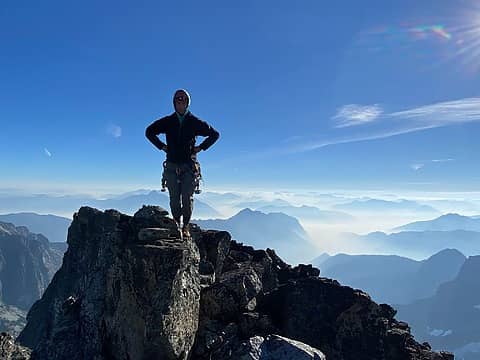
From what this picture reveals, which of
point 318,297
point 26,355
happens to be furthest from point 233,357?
point 26,355

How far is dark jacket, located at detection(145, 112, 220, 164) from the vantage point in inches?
870

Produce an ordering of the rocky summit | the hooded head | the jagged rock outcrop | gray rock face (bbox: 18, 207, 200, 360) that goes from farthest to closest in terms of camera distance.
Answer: the jagged rock outcrop < the hooded head < the rocky summit < gray rock face (bbox: 18, 207, 200, 360)

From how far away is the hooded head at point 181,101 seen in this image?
21.4 metres

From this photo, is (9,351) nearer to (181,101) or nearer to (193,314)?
(193,314)

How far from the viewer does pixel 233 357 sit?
720 inches

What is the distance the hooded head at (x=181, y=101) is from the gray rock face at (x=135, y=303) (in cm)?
609

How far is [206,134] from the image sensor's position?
22625 mm

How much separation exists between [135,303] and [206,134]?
32.6 feet

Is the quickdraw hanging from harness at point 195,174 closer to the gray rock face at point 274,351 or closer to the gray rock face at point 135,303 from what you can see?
the gray rock face at point 135,303

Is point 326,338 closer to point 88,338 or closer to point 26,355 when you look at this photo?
point 88,338

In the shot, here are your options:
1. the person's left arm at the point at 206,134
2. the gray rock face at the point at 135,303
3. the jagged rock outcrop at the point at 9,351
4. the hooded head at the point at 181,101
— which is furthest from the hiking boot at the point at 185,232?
the jagged rock outcrop at the point at 9,351

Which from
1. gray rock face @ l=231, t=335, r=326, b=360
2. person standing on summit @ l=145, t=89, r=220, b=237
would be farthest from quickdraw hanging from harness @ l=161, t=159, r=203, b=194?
gray rock face @ l=231, t=335, r=326, b=360

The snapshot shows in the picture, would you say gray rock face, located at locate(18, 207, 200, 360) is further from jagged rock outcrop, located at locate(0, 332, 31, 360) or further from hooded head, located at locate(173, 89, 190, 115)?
jagged rock outcrop, located at locate(0, 332, 31, 360)

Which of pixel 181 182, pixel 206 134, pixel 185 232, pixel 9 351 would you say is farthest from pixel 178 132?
pixel 9 351
